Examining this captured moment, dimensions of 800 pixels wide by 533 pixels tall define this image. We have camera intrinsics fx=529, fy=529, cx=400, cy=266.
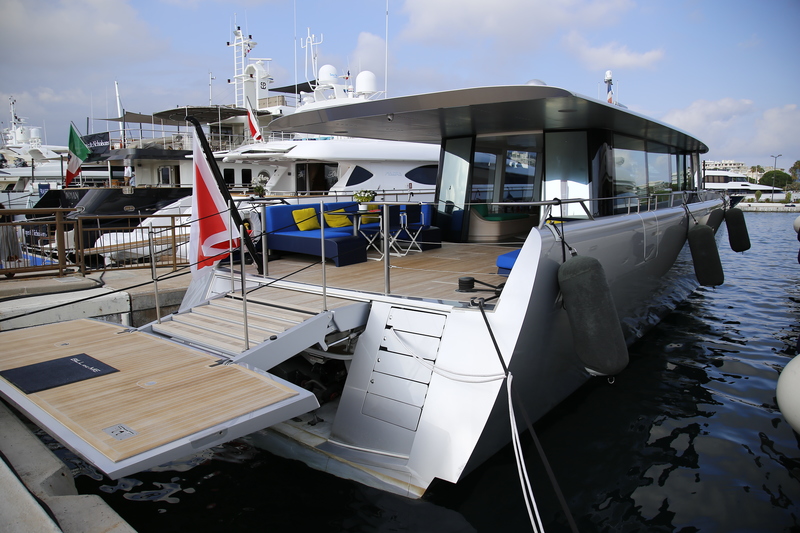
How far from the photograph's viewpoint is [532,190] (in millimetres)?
8219

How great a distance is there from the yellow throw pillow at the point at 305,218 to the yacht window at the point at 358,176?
446 inches

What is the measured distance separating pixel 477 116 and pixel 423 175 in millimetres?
13114

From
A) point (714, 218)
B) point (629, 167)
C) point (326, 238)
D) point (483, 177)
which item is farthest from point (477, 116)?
point (714, 218)

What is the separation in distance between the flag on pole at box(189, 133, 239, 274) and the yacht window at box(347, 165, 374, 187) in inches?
→ 545

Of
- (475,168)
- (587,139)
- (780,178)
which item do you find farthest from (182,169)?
(780,178)

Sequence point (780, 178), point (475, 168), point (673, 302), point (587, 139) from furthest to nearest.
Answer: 1. point (780, 178)
2. point (673, 302)
3. point (475, 168)
4. point (587, 139)

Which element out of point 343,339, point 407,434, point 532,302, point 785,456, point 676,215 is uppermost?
point 676,215

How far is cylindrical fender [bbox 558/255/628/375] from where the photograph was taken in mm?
3994

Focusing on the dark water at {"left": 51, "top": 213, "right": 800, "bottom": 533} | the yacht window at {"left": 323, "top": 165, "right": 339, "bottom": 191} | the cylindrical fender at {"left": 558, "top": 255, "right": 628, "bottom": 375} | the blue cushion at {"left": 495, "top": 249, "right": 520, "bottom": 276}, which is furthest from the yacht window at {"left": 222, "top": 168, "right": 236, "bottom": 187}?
the cylindrical fender at {"left": 558, "top": 255, "right": 628, "bottom": 375}

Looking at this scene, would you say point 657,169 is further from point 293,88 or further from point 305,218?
→ point 293,88

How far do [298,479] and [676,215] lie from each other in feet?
21.1

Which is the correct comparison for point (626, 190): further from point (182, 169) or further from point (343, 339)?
point (182, 169)

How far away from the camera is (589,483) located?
4316 millimetres

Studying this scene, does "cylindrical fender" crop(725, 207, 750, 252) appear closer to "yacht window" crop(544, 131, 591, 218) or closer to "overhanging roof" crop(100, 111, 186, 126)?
"yacht window" crop(544, 131, 591, 218)
